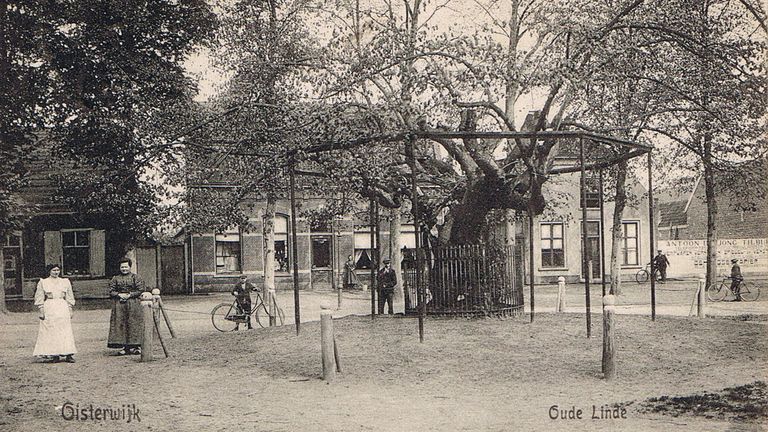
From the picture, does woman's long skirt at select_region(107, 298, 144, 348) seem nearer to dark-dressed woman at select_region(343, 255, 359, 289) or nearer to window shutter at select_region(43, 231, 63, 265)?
window shutter at select_region(43, 231, 63, 265)

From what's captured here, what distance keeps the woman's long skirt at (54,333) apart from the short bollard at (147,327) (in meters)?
1.22

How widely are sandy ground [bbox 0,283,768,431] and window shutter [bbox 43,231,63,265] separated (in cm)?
1384

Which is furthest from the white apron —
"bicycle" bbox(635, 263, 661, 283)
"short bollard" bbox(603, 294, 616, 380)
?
"bicycle" bbox(635, 263, 661, 283)

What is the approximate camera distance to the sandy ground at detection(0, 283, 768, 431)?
21.1ft

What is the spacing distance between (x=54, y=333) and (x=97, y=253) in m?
16.5

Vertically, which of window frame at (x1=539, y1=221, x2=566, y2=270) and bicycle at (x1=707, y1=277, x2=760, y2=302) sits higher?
window frame at (x1=539, y1=221, x2=566, y2=270)

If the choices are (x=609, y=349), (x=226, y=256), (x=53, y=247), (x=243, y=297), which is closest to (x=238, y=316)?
(x=243, y=297)

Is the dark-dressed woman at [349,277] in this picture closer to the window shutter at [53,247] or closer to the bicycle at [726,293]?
the window shutter at [53,247]

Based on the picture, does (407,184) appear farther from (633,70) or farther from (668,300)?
(668,300)

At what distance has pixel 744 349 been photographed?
32.9ft

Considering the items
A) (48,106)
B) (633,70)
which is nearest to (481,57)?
(633,70)

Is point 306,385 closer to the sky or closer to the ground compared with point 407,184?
closer to the ground

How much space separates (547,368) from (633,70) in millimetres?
5942

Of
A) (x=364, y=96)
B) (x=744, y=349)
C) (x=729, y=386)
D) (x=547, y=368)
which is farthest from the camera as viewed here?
(x=364, y=96)
